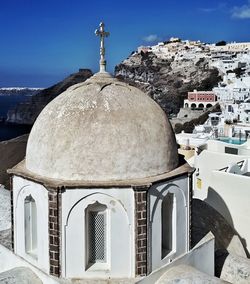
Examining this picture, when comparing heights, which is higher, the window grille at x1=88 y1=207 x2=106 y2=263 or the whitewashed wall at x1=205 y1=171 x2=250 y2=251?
the window grille at x1=88 y1=207 x2=106 y2=263

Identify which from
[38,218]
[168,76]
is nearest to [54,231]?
[38,218]

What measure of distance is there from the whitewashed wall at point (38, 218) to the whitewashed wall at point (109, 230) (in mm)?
339

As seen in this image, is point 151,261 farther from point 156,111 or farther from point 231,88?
point 231,88

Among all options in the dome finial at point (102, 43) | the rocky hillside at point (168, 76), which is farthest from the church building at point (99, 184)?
the rocky hillside at point (168, 76)

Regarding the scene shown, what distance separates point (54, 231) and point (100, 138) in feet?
5.14

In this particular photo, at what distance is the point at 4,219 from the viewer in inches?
385

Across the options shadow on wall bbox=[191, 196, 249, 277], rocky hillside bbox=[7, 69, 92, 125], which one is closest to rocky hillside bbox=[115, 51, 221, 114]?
rocky hillside bbox=[7, 69, 92, 125]

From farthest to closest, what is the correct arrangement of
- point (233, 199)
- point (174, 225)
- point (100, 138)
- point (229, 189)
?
point (229, 189)
point (233, 199)
point (174, 225)
point (100, 138)

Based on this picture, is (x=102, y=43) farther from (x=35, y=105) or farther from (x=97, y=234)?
(x=35, y=105)

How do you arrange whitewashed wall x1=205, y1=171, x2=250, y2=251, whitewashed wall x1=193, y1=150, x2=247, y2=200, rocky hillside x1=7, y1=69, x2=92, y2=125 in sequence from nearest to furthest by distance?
whitewashed wall x1=205, y1=171, x2=250, y2=251
whitewashed wall x1=193, y1=150, x2=247, y2=200
rocky hillside x1=7, y1=69, x2=92, y2=125

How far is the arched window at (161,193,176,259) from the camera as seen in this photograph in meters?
6.77

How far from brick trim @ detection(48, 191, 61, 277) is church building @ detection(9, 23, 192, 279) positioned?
0.01 metres

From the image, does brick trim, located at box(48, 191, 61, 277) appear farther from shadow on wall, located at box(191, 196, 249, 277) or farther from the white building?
the white building

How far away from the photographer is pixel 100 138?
6.09 meters
